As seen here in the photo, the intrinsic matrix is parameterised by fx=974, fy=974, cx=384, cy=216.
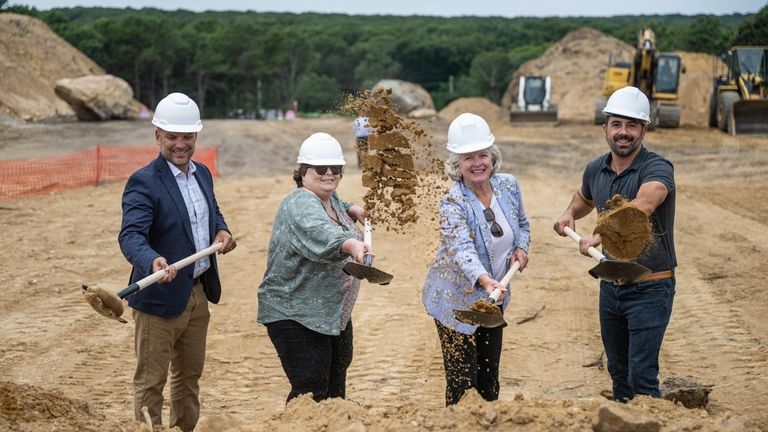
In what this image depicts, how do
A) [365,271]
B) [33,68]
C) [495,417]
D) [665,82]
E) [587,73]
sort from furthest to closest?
1. [587,73]
2. [33,68]
3. [665,82]
4. [365,271]
5. [495,417]

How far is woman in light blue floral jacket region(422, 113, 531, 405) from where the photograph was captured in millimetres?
5176

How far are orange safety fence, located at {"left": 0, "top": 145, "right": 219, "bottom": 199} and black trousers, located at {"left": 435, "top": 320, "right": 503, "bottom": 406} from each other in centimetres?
1247

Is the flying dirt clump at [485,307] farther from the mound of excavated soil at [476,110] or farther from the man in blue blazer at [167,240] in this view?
the mound of excavated soil at [476,110]

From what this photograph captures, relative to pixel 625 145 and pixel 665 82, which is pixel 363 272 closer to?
pixel 625 145

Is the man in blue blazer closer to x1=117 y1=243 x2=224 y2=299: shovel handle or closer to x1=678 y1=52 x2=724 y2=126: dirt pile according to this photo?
x1=117 y1=243 x2=224 y2=299: shovel handle

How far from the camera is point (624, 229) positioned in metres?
4.95

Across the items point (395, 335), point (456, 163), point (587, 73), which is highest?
point (587, 73)

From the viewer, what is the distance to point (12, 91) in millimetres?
35000

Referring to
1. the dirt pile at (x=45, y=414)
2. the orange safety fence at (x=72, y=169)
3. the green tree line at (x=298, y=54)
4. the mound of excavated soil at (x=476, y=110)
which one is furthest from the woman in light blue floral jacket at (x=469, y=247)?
the mound of excavated soil at (x=476, y=110)

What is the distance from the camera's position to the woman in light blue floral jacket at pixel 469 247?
5176mm

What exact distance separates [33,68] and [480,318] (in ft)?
124

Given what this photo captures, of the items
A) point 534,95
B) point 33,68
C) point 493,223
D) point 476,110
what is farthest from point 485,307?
point 33,68

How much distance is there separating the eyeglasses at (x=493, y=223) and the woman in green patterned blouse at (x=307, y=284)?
27.9 inches

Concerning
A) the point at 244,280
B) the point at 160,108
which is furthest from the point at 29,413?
the point at 244,280
